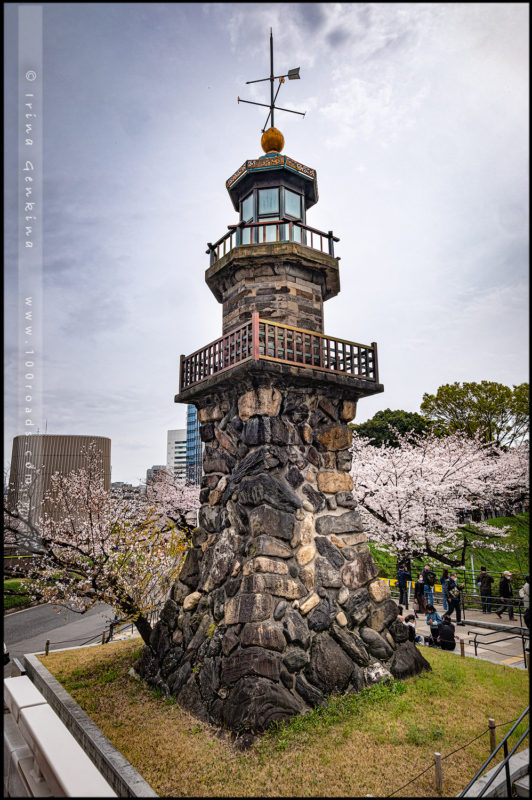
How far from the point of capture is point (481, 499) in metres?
23.0

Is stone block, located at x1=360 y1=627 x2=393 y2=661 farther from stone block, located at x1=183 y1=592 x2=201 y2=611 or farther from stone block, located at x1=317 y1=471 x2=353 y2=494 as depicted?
stone block, located at x1=183 y1=592 x2=201 y2=611

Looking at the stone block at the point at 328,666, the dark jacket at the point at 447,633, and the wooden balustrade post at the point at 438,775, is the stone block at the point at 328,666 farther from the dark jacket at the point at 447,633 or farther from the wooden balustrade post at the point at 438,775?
the dark jacket at the point at 447,633

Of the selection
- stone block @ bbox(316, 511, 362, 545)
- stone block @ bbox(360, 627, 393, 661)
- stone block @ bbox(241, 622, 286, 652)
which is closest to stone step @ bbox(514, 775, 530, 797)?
stone block @ bbox(360, 627, 393, 661)

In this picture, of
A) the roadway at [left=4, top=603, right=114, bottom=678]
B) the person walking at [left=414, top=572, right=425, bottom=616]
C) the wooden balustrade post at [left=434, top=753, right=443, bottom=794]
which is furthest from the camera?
the person walking at [left=414, top=572, right=425, bottom=616]

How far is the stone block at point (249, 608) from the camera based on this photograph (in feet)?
27.0

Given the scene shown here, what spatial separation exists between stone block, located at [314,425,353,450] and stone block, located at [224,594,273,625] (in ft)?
11.6

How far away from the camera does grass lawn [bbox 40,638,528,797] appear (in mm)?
6152

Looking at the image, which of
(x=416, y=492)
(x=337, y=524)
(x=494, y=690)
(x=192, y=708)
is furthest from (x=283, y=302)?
(x=416, y=492)

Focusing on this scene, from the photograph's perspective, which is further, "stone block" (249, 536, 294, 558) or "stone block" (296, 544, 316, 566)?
"stone block" (296, 544, 316, 566)

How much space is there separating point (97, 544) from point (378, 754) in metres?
7.90

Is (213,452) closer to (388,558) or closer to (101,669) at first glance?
(101,669)

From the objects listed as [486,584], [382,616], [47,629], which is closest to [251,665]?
[382,616]

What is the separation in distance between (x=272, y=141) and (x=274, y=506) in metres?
9.26

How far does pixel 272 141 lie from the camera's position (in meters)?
11.8
